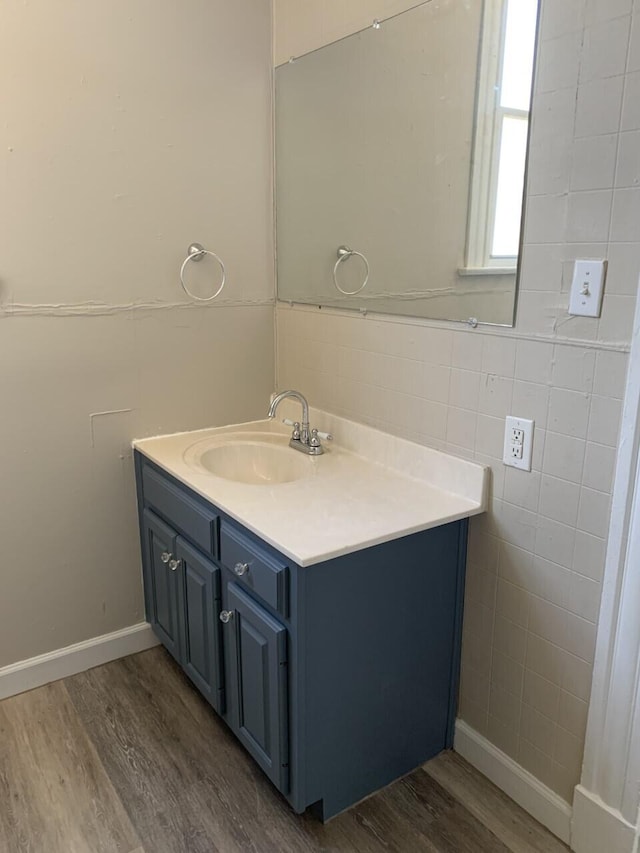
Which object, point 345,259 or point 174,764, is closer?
point 174,764

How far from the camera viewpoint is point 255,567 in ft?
5.40

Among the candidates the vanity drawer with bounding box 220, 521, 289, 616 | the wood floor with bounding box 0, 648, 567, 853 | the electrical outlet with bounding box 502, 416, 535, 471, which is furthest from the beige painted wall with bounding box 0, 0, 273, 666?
the electrical outlet with bounding box 502, 416, 535, 471

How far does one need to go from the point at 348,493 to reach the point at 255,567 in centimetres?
35

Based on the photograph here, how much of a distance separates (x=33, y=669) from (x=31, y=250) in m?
1.35

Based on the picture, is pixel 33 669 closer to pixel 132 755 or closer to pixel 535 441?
pixel 132 755

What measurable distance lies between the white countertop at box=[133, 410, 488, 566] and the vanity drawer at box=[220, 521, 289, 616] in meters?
0.06

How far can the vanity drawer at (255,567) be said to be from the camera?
1.56 metres

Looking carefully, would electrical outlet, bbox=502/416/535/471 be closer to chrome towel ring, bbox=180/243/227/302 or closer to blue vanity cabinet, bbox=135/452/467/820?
blue vanity cabinet, bbox=135/452/467/820

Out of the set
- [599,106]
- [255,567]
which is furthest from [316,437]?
[599,106]

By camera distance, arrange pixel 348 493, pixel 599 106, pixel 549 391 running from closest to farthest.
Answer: pixel 599 106
pixel 549 391
pixel 348 493

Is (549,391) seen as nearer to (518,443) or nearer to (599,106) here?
(518,443)

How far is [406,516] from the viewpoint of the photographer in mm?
1698

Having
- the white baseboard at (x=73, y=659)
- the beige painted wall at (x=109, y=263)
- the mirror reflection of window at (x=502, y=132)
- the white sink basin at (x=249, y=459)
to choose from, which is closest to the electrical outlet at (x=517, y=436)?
the mirror reflection of window at (x=502, y=132)

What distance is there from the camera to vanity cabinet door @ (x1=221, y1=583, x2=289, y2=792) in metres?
1.62
